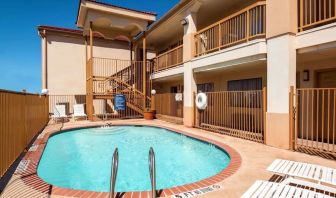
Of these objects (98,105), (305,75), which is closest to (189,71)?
(305,75)

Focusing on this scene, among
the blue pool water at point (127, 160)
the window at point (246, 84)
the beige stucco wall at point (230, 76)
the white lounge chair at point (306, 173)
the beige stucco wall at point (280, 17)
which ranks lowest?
the blue pool water at point (127, 160)

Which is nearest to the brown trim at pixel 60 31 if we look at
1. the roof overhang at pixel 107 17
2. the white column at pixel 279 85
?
the roof overhang at pixel 107 17

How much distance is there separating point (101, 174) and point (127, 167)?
0.85 meters

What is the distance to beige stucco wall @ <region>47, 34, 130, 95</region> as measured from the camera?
1875cm

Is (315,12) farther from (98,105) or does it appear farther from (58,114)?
(98,105)

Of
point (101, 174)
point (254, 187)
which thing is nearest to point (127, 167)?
point (101, 174)

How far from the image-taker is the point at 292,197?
290 cm

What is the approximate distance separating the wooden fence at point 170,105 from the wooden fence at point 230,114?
2691 mm

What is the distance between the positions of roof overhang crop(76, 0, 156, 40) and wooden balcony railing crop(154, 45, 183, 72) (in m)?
2.70

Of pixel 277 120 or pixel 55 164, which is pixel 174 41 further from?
pixel 55 164

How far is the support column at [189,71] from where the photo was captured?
12.2 metres

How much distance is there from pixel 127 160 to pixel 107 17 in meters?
11.8

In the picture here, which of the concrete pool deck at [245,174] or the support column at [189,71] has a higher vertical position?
the support column at [189,71]

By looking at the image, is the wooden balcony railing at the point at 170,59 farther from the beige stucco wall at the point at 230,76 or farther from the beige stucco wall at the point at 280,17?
the beige stucco wall at the point at 280,17
